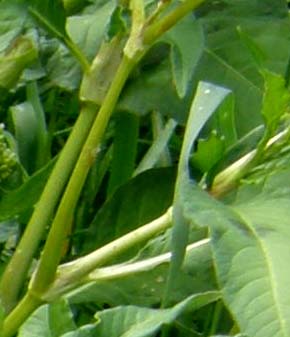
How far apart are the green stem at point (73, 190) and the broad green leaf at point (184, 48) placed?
6 centimetres

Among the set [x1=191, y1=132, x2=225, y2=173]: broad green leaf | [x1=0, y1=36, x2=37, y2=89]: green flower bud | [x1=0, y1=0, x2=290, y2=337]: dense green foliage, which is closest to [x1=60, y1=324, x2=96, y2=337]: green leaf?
[x1=0, y1=0, x2=290, y2=337]: dense green foliage

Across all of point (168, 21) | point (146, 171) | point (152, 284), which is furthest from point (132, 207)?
point (168, 21)

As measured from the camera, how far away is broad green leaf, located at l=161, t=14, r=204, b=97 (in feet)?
3.62

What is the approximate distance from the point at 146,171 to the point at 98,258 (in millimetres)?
224

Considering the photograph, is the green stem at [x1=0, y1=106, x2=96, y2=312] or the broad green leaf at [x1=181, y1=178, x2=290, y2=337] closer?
the broad green leaf at [x1=181, y1=178, x2=290, y2=337]

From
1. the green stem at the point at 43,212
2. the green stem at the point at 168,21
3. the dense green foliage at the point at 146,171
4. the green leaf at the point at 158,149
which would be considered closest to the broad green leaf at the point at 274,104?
the dense green foliage at the point at 146,171

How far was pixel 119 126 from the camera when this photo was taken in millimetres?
1370

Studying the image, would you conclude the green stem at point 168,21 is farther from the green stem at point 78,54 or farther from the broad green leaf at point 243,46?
the broad green leaf at point 243,46

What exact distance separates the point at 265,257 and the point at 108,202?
0.36 metres

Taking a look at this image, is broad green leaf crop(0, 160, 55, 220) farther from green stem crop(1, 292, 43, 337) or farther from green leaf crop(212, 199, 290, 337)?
green leaf crop(212, 199, 290, 337)

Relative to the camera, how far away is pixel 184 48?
A: 44.3 inches

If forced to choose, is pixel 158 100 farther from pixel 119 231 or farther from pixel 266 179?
pixel 266 179

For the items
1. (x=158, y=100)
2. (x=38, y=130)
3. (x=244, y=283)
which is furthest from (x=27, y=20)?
(x=244, y=283)

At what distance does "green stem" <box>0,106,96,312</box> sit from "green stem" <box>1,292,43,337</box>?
79mm
